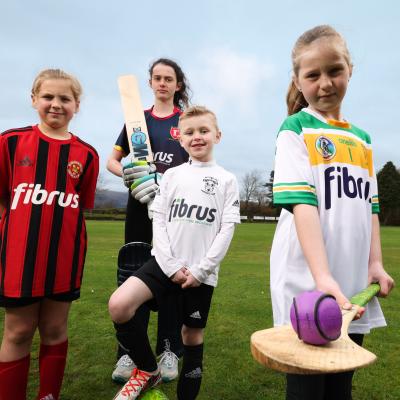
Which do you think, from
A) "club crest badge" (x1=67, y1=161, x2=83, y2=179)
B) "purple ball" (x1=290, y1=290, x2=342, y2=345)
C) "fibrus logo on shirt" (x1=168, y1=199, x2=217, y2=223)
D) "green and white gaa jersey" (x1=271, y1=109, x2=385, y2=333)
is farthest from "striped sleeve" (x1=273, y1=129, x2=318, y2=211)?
"club crest badge" (x1=67, y1=161, x2=83, y2=179)

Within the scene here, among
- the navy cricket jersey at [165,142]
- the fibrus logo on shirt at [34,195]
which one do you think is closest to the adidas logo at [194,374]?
the fibrus logo on shirt at [34,195]

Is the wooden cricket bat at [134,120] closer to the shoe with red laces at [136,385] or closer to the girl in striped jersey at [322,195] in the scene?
the shoe with red laces at [136,385]

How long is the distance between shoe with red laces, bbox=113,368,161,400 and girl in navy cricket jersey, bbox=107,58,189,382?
0.50 metres

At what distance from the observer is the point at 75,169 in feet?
7.77

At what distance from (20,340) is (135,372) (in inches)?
26.6

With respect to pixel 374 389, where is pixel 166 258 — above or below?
above

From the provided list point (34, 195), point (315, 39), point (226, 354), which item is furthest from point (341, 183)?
point (226, 354)

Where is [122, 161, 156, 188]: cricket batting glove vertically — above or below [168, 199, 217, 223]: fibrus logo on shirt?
above

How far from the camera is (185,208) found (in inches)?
94.7

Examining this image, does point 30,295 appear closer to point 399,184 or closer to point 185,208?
point 185,208

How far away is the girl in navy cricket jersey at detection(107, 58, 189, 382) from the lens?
9.47 feet

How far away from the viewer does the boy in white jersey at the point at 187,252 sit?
2.24m

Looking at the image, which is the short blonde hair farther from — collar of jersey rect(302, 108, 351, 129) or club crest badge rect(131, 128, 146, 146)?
collar of jersey rect(302, 108, 351, 129)

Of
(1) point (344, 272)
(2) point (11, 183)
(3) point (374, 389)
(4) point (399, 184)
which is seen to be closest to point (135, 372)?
(2) point (11, 183)
